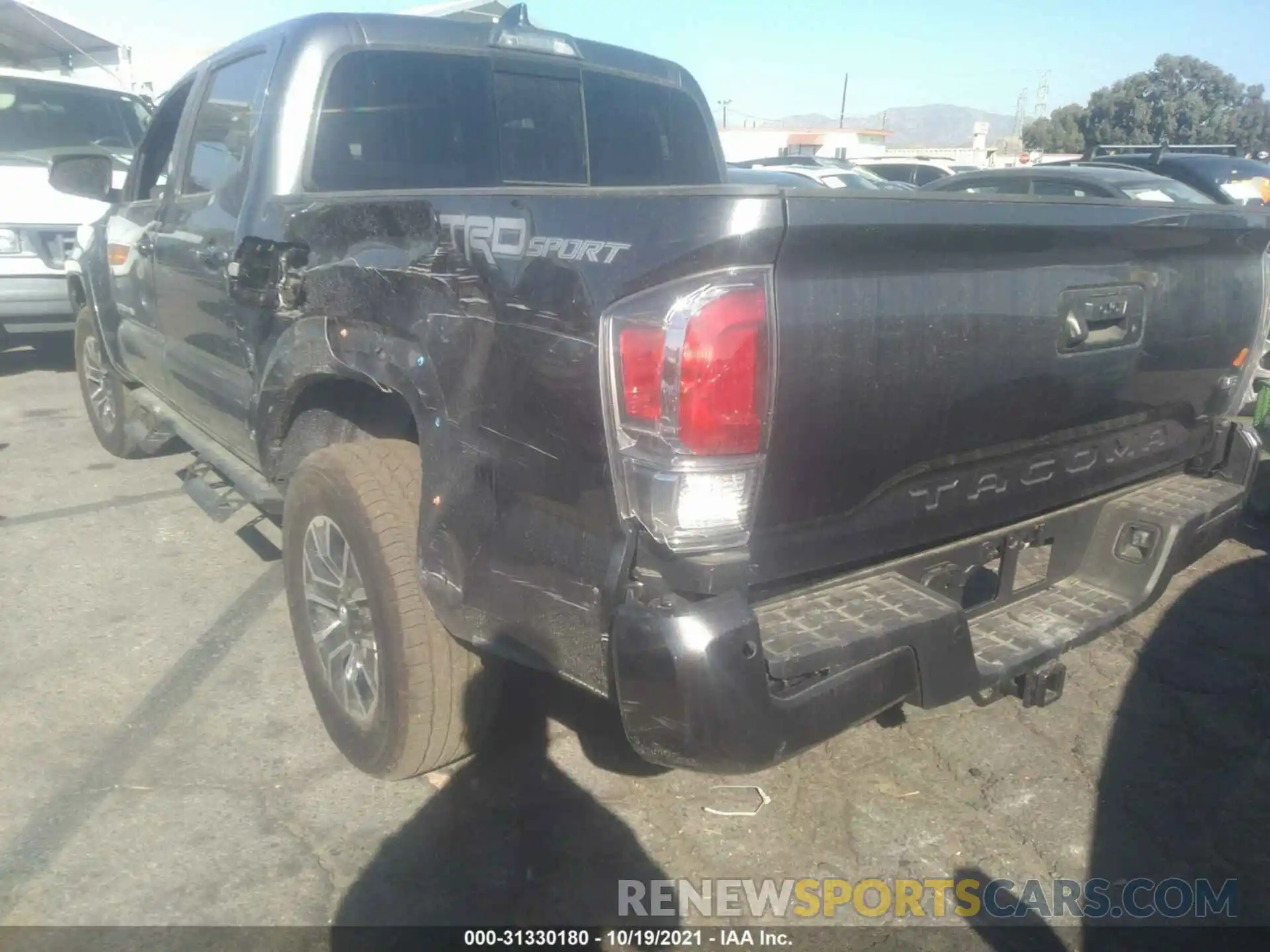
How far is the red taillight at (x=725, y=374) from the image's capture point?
178 centimetres

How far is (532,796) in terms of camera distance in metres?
2.82

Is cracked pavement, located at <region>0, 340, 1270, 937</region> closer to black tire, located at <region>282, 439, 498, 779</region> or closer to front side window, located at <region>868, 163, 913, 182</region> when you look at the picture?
black tire, located at <region>282, 439, 498, 779</region>

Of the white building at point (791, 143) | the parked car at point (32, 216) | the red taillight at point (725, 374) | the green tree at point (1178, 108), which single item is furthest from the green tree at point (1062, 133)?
the red taillight at point (725, 374)

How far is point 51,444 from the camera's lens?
619 centimetres

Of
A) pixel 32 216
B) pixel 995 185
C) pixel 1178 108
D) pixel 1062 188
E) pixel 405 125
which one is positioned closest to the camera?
pixel 405 125

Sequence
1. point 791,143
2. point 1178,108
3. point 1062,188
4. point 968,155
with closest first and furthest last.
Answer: point 1062,188 → point 968,155 → point 791,143 → point 1178,108

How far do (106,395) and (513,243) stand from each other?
458 cm

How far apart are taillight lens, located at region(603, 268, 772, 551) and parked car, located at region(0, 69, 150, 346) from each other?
6214mm

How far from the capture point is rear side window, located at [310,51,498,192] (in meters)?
3.20

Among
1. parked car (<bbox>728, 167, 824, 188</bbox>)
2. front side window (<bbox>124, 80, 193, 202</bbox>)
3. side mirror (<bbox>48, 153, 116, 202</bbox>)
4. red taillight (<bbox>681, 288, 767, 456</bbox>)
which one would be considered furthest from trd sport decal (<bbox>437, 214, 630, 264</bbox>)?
parked car (<bbox>728, 167, 824, 188</bbox>)

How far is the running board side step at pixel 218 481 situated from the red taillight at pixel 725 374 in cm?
208

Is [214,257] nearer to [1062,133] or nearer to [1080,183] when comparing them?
[1080,183]

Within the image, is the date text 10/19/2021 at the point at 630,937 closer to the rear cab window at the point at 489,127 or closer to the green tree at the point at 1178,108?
the rear cab window at the point at 489,127

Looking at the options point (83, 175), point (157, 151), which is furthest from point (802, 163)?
point (83, 175)
